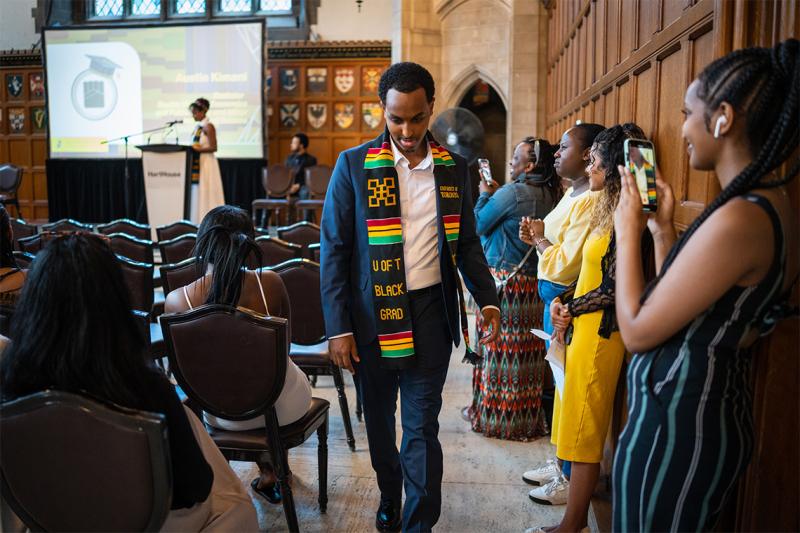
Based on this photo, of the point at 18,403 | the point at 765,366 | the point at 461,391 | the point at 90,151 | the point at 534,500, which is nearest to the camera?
the point at 18,403

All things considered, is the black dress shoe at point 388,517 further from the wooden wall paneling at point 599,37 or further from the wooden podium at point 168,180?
the wooden podium at point 168,180

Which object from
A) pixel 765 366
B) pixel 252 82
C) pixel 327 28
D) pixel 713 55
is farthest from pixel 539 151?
pixel 327 28

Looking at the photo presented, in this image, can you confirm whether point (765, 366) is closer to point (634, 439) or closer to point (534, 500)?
point (634, 439)

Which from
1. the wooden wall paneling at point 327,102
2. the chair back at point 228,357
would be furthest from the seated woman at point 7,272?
the wooden wall paneling at point 327,102

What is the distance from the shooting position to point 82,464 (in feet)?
4.11

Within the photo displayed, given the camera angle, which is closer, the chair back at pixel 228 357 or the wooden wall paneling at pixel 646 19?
the chair back at pixel 228 357

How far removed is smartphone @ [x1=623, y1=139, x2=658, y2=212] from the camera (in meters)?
1.39

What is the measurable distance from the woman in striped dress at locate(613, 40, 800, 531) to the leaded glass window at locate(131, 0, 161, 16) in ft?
42.5

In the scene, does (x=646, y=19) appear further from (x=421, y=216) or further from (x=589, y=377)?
(x=589, y=377)

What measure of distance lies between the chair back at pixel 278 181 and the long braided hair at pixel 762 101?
933 cm

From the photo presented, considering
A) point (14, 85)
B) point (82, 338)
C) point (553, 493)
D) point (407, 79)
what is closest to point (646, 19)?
point (407, 79)

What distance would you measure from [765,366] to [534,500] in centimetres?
133

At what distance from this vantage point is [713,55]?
167 centimetres

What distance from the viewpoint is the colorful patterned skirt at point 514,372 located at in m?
3.21
